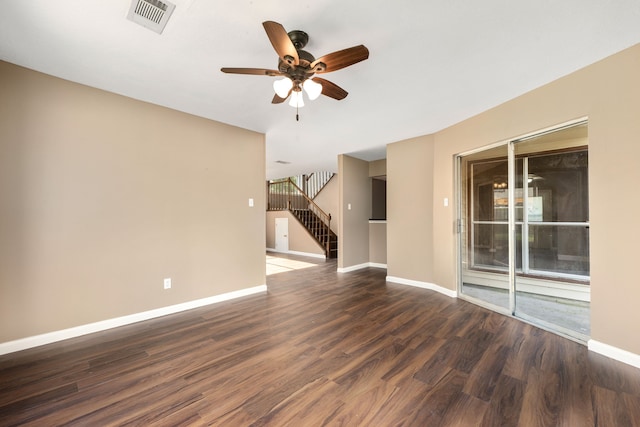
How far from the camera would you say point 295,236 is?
27.0 ft

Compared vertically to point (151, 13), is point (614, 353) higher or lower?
lower

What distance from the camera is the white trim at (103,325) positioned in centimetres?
230

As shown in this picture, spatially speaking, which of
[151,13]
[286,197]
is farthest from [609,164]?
[286,197]

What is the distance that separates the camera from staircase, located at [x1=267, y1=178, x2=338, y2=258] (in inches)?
308

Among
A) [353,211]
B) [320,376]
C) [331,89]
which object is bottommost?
[320,376]

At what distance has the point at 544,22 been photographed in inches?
69.9

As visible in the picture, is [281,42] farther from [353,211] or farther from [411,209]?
[353,211]

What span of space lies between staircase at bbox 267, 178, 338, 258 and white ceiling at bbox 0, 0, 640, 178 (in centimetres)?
508

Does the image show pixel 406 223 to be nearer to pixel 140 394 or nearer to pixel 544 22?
pixel 544 22

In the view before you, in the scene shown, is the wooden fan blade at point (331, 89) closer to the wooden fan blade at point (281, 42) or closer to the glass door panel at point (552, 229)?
the wooden fan blade at point (281, 42)

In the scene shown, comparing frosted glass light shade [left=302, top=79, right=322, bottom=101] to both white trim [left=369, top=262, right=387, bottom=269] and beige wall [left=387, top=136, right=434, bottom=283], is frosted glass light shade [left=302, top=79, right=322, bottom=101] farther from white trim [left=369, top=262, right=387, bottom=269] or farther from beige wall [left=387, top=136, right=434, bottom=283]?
white trim [left=369, top=262, right=387, bottom=269]

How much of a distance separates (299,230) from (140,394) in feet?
21.1

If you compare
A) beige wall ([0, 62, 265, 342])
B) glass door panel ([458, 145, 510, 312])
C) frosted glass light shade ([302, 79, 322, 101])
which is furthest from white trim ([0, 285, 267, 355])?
glass door panel ([458, 145, 510, 312])

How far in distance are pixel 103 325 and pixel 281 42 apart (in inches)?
125
